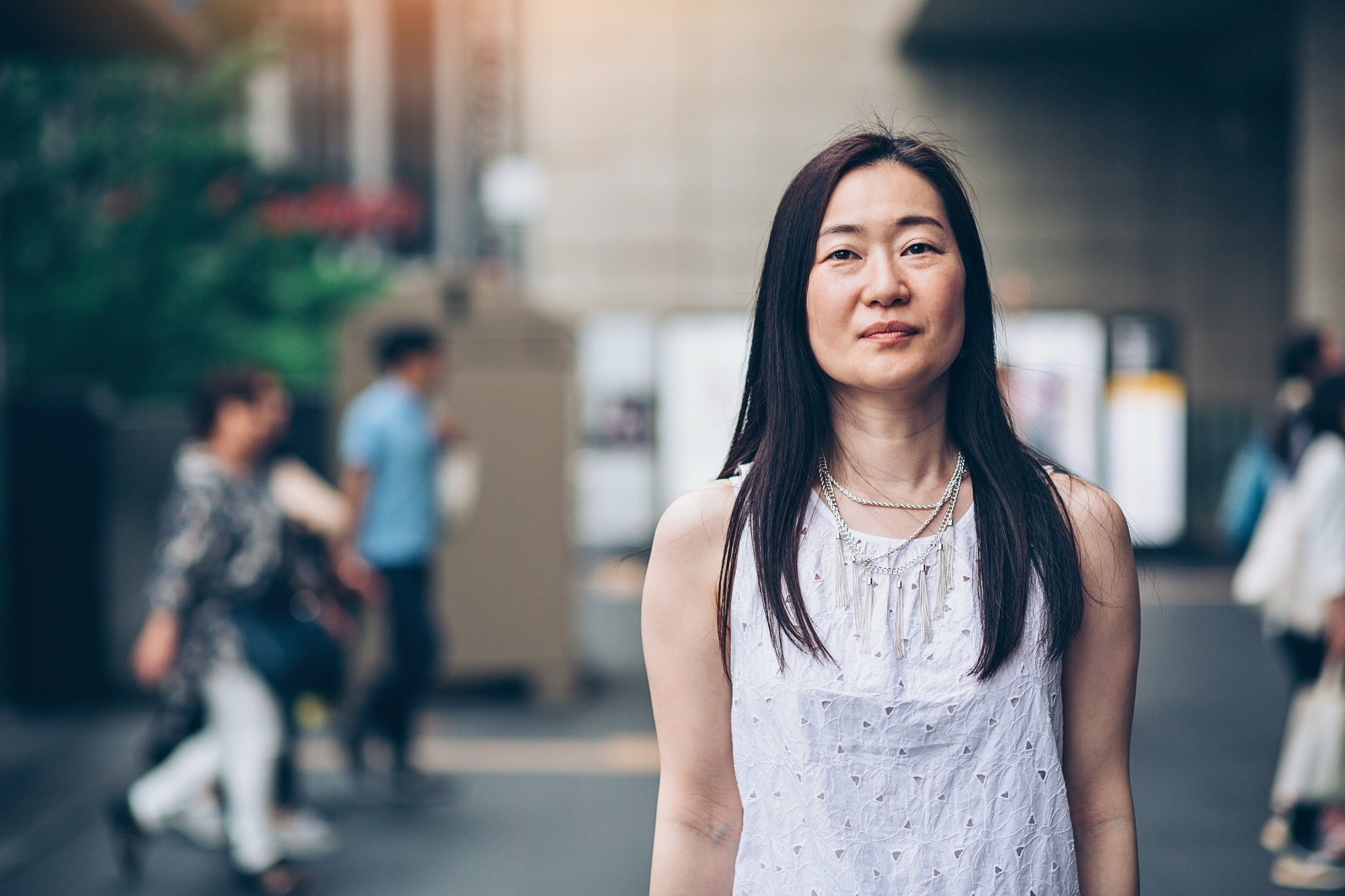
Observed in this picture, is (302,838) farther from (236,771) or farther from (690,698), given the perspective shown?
(690,698)

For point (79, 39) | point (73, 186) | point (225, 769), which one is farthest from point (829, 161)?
point (73, 186)

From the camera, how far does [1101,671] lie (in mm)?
1564

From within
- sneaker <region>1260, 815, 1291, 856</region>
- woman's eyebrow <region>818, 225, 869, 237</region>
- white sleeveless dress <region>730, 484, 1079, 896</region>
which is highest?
woman's eyebrow <region>818, 225, 869, 237</region>

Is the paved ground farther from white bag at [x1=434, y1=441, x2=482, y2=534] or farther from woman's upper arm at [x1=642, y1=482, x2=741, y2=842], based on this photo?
woman's upper arm at [x1=642, y1=482, x2=741, y2=842]

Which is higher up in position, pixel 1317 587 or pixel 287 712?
pixel 1317 587

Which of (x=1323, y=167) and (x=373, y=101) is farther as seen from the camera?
(x=373, y=101)

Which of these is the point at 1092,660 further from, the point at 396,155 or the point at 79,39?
the point at 396,155

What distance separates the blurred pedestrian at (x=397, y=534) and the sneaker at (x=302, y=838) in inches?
23.9

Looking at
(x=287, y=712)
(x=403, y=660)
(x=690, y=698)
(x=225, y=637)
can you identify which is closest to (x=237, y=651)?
(x=225, y=637)

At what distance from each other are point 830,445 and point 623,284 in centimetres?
1323

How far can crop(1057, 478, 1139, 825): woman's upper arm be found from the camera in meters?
1.56

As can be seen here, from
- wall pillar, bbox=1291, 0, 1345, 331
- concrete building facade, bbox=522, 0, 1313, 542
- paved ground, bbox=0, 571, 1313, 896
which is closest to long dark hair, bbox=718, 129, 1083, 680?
paved ground, bbox=0, 571, 1313, 896

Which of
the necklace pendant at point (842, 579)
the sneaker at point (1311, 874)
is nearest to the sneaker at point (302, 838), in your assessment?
the sneaker at point (1311, 874)

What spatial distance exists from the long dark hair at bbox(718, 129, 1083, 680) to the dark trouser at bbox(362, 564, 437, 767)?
4.25 meters
